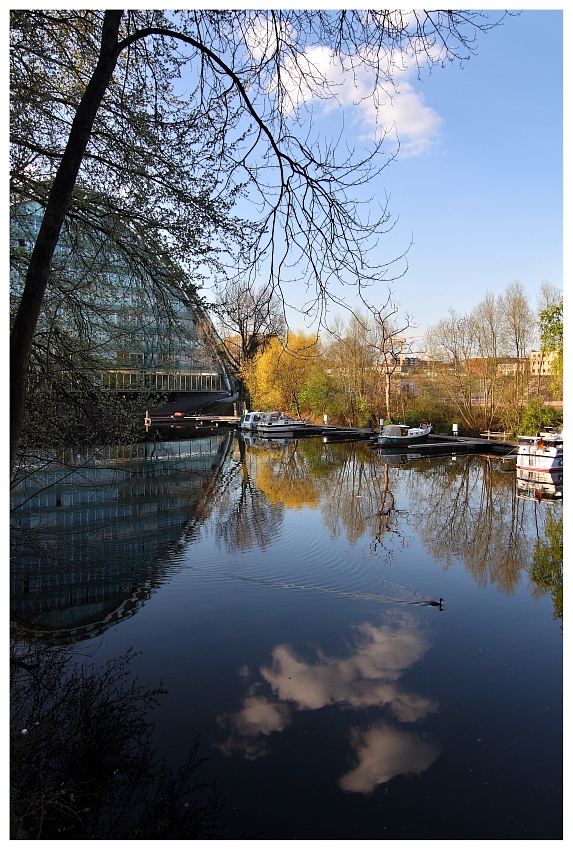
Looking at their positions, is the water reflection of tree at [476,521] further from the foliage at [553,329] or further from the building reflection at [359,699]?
the foliage at [553,329]

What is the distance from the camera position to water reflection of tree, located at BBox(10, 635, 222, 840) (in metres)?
3.60

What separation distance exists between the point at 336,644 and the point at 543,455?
42.8 ft

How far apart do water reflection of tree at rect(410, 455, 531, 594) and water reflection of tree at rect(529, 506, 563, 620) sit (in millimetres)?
197

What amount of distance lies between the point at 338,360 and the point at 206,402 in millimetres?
24535

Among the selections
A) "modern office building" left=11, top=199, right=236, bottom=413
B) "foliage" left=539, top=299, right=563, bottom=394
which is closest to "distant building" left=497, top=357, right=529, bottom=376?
"foliage" left=539, top=299, right=563, bottom=394

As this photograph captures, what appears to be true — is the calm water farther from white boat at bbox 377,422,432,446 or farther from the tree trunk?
white boat at bbox 377,422,432,446

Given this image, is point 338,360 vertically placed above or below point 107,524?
above

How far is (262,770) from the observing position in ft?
13.8

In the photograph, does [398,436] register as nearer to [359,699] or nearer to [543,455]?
[543,455]

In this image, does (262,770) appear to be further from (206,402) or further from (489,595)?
(206,402)

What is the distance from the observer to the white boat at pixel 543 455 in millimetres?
16797
